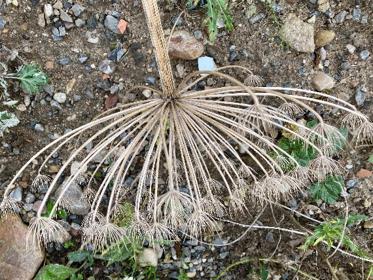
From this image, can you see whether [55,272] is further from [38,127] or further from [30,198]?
[38,127]

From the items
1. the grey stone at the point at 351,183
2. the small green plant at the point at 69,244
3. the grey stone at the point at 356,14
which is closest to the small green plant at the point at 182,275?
the small green plant at the point at 69,244

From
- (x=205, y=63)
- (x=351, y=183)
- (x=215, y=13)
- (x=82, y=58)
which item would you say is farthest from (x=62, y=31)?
(x=351, y=183)

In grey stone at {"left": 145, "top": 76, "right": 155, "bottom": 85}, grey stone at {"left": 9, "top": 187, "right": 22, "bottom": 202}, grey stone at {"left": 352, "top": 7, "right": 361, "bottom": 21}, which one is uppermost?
grey stone at {"left": 352, "top": 7, "right": 361, "bottom": 21}

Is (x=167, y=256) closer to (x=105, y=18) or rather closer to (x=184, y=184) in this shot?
(x=184, y=184)

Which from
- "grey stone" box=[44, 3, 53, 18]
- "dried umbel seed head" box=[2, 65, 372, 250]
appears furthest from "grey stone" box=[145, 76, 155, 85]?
"grey stone" box=[44, 3, 53, 18]

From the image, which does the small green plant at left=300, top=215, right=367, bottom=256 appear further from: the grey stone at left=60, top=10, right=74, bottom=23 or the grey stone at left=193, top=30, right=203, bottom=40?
the grey stone at left=60, top=10, right=74, bottom=23

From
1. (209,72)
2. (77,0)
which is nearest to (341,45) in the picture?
(209,72)

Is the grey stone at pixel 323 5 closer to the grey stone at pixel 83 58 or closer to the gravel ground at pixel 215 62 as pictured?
the gravel ground at pixel 215 62
